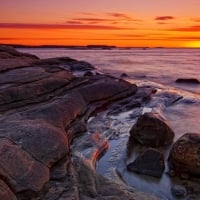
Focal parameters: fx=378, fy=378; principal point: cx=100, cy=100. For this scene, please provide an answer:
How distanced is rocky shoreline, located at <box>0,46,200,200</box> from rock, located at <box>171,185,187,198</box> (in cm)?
4

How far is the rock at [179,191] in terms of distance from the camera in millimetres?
7098

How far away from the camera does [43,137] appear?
775 centimetres

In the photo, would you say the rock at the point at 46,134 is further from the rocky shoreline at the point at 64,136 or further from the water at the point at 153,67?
the water at the point at 153,67

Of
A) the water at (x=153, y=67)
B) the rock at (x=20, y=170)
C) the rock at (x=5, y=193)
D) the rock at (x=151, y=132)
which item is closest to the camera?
the rock at (x=5, y=193)

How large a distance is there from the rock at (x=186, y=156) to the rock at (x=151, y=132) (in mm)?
1504

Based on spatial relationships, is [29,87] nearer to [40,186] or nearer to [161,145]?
[161,145]

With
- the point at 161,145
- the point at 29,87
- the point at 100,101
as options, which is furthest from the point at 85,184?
the point at 100,101

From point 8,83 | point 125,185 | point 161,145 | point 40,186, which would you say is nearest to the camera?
point 40,186

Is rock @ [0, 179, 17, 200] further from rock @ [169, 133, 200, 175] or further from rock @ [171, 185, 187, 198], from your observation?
rock @ [169, 133, 200, 175]

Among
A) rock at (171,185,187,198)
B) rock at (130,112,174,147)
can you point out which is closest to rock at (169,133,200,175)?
rock at (171,185,187,198)

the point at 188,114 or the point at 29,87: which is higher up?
the point at 29,87

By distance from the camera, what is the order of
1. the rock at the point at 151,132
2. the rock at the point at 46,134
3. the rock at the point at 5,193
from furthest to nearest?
1. the rock at the point at 151,132
2. the rock at the point at 46,134
3. the rock at the point at 5,193

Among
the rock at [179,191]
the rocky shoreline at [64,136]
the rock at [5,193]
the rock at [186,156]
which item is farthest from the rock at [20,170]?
the rock at [186,156]

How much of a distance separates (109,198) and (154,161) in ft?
6.59
